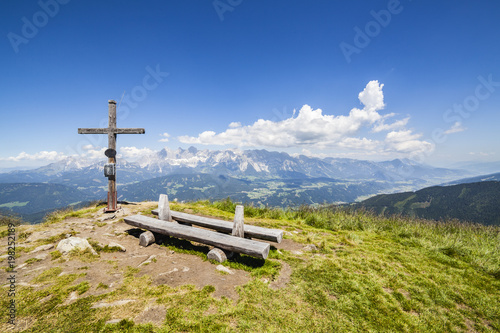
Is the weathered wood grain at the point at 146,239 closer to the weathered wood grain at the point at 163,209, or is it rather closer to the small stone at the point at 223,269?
the weathered wood grain at the point at 163,209

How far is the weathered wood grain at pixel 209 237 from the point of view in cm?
538

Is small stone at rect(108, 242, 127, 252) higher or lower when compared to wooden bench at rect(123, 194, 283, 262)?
lower

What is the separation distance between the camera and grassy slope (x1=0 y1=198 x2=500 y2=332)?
3.63 m

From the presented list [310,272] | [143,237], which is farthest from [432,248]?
[143,237]

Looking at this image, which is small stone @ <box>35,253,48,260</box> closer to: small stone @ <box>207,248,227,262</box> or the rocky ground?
the rocky ground

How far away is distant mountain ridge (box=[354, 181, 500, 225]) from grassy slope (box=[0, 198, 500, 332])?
142631mm

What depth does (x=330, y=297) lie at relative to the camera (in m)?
4.60

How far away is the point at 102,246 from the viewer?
667 centimetres

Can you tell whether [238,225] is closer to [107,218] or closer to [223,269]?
[223,269]

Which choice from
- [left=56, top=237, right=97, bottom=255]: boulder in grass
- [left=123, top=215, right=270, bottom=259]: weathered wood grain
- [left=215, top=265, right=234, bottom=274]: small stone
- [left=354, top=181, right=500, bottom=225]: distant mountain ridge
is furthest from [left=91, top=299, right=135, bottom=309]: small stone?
[left=354, top=181, right=500, bottom=225]: distant mountain ridge

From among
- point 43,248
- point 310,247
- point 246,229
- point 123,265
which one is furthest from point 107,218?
point 310,247

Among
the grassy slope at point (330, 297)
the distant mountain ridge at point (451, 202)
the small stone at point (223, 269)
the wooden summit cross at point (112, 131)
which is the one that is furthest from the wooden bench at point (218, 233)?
the distant mountain ridge at point (451, 202)

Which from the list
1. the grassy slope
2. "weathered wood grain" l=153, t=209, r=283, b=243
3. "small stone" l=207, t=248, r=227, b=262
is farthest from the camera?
"weathered wood grain" l=153, t=209, r=283, b=243

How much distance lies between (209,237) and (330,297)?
369cm
